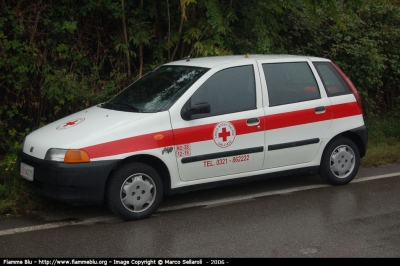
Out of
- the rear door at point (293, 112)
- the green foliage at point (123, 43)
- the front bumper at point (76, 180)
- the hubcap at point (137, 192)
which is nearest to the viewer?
the front bumper at point (76, 180)

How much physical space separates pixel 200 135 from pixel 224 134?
0.30 metres

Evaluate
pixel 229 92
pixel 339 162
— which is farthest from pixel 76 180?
pixel 339 162

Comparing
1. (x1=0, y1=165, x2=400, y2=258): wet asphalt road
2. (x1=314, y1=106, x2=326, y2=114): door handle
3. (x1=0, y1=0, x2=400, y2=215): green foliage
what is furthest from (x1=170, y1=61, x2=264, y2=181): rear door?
(x1=0, y1=0, x2=400, y2=215): green foliage

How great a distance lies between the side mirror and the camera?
6.60 m

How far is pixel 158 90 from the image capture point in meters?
7.11

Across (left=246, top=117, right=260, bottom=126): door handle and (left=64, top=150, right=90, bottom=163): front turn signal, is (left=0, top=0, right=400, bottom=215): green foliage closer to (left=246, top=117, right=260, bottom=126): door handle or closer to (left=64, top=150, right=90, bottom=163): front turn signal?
(left=64, top=150, right=90, bottom=163): front turn signal

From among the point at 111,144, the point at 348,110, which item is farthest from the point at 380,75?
the point at 111,144

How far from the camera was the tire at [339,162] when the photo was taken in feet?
25.3

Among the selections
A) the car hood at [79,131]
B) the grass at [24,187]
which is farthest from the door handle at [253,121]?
the grass at [24,187]

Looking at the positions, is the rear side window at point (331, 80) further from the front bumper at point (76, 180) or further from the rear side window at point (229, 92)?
the front bumper at point (76, 180)

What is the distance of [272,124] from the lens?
714 cm

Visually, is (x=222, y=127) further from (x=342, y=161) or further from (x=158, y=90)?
(x=342, y=161)

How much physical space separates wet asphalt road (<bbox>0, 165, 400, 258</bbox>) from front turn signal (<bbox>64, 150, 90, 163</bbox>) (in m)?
0.69

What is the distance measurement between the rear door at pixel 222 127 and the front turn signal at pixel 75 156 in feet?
3.31
